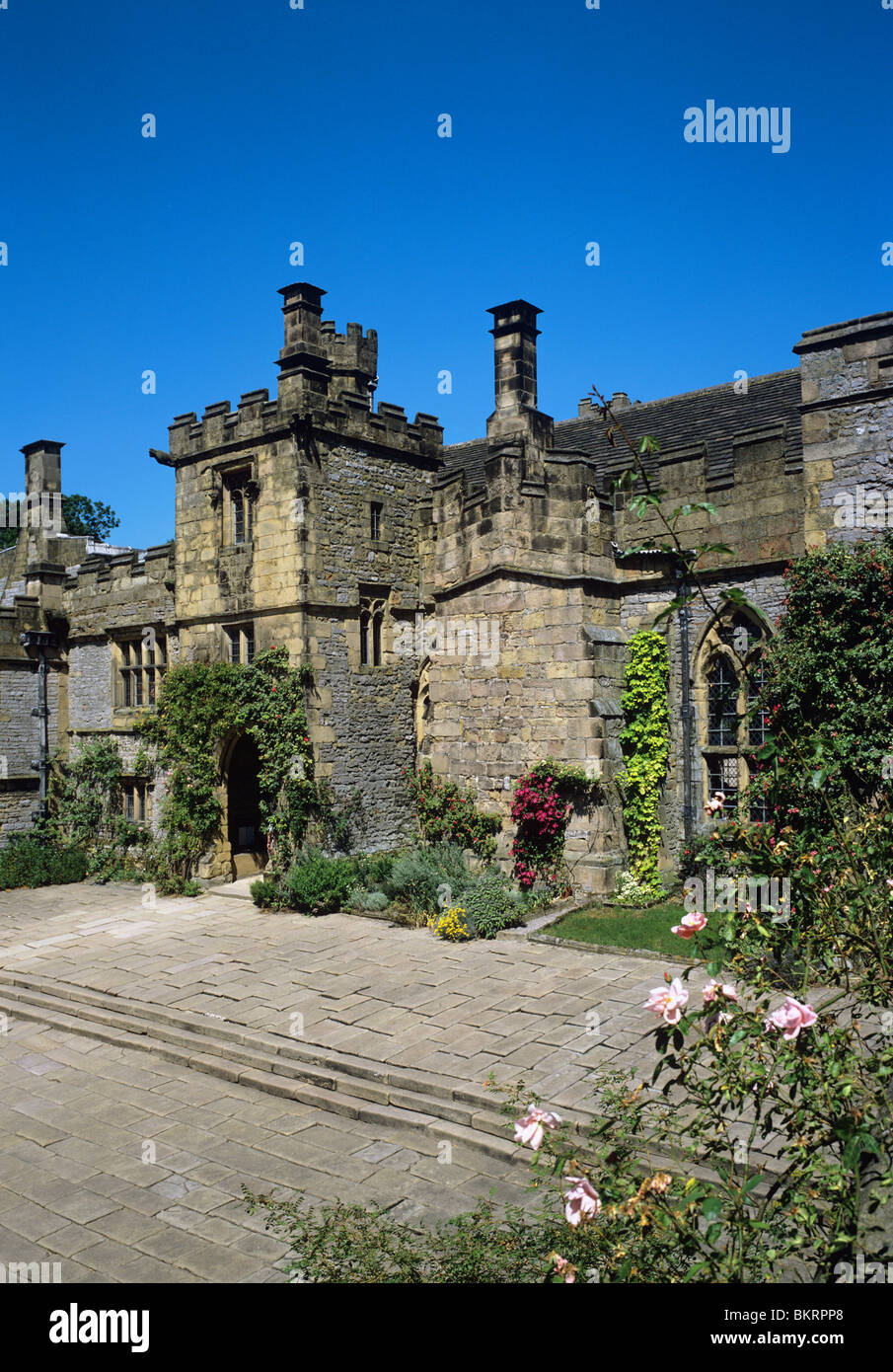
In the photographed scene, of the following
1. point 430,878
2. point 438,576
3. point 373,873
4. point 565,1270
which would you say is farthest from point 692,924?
point 438,576

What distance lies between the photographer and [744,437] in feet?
40.8

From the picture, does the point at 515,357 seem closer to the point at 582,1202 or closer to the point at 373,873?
the point at 373,873

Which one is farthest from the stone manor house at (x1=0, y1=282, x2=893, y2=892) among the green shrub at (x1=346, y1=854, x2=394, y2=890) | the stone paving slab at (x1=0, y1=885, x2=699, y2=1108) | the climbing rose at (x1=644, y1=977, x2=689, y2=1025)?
the climbing rose at (x1=644, y1=977, x2=689, y2=1025)

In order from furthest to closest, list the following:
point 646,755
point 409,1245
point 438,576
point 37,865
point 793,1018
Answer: point 37,865 → point 438,576 → point 646,755 → point 409,1245 → point 793,1018

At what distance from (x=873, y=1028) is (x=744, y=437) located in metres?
7.49

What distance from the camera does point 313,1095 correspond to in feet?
26.8

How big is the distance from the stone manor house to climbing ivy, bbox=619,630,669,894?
191 millimetres

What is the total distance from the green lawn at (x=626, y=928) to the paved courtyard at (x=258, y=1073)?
0.37 meters

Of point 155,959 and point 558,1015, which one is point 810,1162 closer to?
point 558,1015

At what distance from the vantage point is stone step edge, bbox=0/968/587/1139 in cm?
767

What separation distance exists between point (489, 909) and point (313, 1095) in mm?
4647

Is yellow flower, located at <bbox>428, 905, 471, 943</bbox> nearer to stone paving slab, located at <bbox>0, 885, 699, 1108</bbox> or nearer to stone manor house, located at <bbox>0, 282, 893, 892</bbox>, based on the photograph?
stone paving slab, located at <bbox>0, 885, 699, 1108</bbox>

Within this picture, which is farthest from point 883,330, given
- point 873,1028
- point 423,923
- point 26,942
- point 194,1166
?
point 26,942
